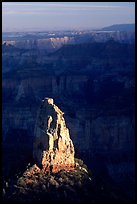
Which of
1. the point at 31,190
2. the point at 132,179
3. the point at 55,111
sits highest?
the point at 55,111

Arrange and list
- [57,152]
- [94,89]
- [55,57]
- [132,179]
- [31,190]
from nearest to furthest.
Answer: [31,190], [57,152], [132,179], [94,89], [55,57]

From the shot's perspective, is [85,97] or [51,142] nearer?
[51,142]

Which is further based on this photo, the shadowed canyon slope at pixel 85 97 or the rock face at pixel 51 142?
the shadowed canyon slope at pixel 85 97

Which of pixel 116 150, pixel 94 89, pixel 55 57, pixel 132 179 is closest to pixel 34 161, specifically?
pixel 132 179

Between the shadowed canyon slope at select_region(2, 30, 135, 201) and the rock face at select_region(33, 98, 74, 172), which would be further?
the shadowed canyon slope at select_region(2, 30, 135, 201)

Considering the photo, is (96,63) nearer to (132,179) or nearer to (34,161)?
(132,179)

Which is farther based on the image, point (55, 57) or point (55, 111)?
point (55, 57)

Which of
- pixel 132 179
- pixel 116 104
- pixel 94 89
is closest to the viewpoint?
pixel 132 179

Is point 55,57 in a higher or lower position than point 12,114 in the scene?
higher
